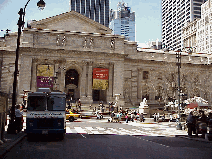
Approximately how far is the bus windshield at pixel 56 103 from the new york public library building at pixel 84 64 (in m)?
37.7

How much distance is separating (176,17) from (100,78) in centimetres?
9160

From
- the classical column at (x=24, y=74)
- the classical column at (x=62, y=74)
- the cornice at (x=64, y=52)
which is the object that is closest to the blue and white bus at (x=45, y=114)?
the classical column at (x=62, y=74)

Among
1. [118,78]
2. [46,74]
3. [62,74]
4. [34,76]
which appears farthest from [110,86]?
[34,76]

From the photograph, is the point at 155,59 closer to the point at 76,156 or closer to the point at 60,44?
the point at 60,44

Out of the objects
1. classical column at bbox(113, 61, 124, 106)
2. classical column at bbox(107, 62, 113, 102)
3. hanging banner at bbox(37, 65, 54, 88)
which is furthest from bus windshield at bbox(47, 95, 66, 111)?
classical column at bbox(113, 61, 124, 106)

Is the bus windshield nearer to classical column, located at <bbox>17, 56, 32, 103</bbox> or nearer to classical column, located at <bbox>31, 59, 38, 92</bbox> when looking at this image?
classical column, located at <bbox>17, 56, 32, 103</bbox>

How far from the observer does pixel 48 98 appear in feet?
46.4

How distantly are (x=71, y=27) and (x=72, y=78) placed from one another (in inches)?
457

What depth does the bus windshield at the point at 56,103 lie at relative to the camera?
552 inches

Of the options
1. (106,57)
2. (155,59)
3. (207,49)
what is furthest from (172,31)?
(106,57)

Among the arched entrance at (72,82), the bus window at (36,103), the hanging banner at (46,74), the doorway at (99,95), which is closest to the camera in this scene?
the bus window at (36,103)

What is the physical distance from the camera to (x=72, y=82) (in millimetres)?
59469

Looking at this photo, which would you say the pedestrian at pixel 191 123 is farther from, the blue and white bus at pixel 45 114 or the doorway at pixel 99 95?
the doorway at pixel 99 95

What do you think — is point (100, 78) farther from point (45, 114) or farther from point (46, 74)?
point (45, 114)
